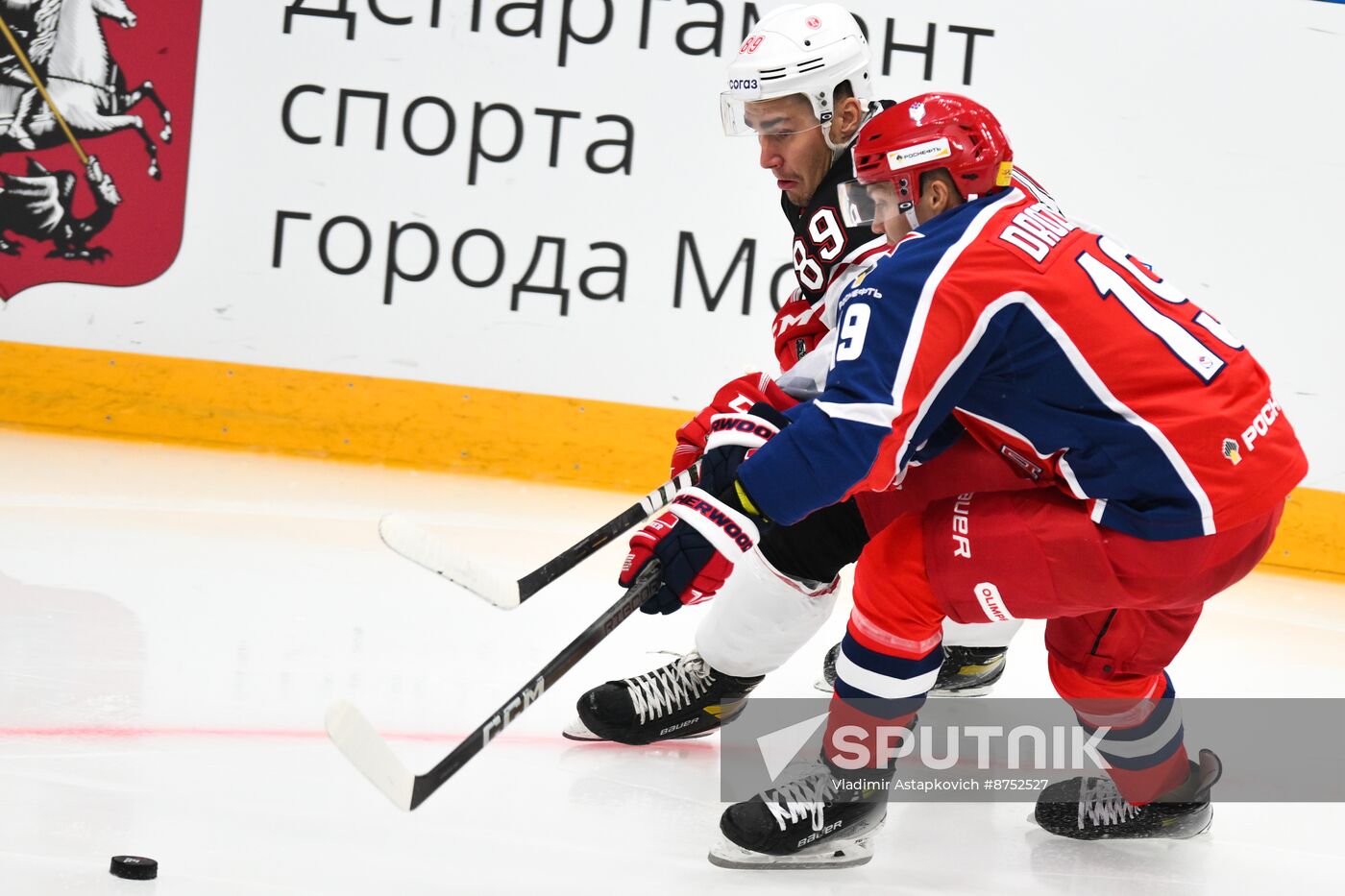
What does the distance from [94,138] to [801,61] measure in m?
2.88

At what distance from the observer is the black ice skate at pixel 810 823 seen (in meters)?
1.94

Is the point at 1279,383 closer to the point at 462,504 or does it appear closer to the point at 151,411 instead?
the point at 462,504

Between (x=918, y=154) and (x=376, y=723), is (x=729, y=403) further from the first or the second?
(x=376, y=723)

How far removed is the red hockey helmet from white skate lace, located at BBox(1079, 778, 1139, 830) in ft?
Result: 2.79

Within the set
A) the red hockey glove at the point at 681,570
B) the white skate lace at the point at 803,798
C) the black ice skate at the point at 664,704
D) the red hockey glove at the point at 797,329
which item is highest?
the red hockey glove at the point at 797,329

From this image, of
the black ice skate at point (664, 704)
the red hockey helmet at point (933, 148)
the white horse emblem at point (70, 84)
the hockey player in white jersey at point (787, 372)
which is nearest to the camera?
the red hockey helmet at point (933, 148)

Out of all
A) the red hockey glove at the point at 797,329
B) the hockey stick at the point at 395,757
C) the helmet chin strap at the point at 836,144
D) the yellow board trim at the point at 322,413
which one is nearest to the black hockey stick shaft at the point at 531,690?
the hockey stick at the point at 395,757

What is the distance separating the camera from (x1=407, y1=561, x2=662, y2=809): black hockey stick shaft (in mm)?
1754

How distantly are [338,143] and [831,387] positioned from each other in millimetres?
3047

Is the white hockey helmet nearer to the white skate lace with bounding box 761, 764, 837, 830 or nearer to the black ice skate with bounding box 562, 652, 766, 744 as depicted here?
the black ice skate with bounding box 562, 652, 766, 744

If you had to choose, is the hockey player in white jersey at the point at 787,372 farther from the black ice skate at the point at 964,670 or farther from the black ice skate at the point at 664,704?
the black ice skate at the point at 964,670

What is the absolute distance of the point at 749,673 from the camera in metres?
2.43

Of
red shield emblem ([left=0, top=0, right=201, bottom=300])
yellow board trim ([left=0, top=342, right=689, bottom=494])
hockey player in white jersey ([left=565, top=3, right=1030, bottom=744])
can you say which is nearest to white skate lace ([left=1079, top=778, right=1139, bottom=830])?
hockey player in white jersey ([left=565, top=3, right=1030, bottom=744])

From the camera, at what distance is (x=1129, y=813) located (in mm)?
2150
